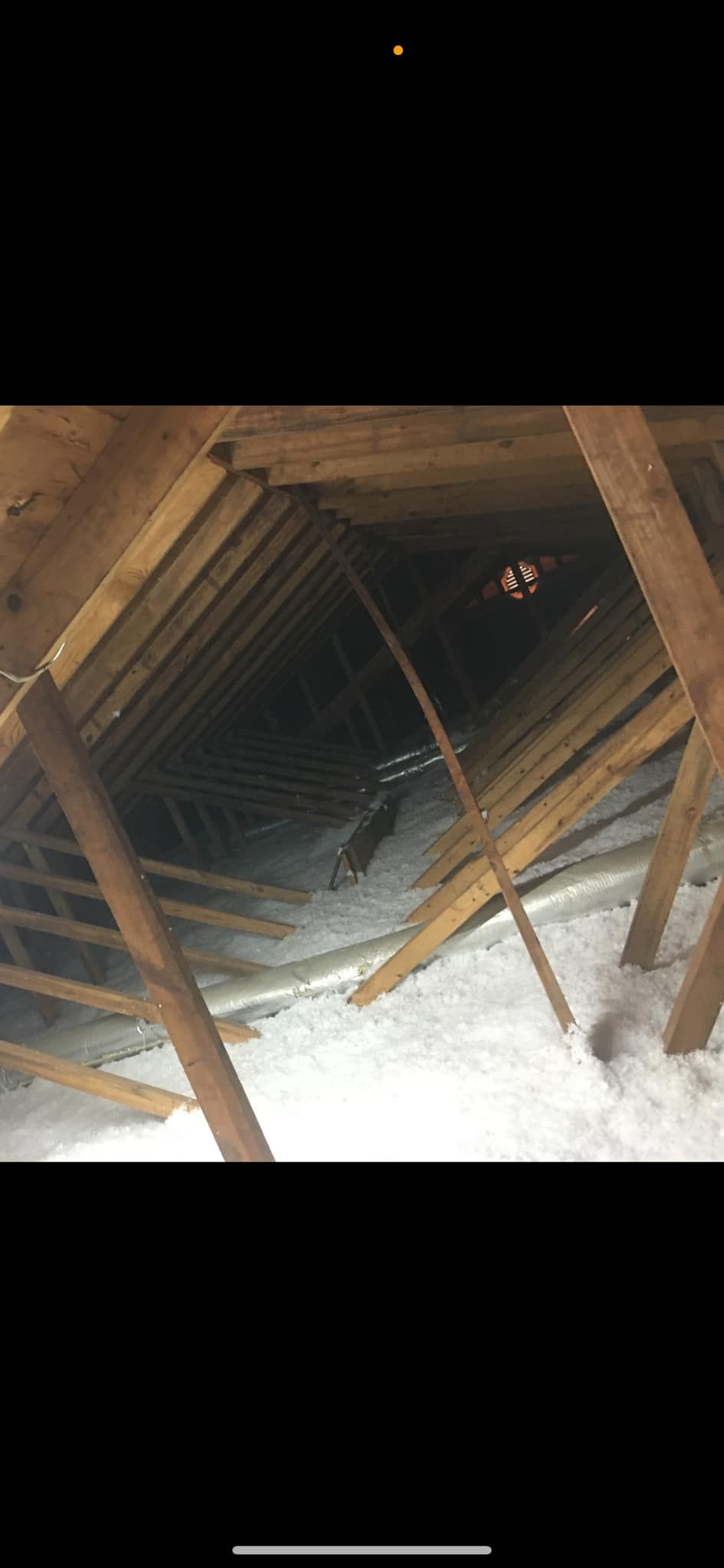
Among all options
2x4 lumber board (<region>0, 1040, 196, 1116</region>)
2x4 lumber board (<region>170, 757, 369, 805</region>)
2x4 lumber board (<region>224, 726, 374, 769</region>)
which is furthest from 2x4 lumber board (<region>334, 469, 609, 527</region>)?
2x4 lumber board (<region>224, 726, 374, 769</region>)

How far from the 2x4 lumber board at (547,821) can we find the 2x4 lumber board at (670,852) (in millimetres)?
176

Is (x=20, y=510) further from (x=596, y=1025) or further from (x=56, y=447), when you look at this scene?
(x=596, y=1025)

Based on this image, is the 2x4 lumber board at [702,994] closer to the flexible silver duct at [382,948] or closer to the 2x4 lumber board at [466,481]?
the flexible silver duct at [382,948]

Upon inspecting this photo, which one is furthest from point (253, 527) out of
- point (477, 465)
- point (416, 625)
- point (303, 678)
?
point (303, 678)

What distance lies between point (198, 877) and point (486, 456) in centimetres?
326

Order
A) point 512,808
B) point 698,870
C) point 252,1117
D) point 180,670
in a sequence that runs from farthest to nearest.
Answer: point 180,670 < point 512,808 < point 698,870 < point 252,1117

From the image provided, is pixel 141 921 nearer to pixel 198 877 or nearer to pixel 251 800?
pixel 198 877

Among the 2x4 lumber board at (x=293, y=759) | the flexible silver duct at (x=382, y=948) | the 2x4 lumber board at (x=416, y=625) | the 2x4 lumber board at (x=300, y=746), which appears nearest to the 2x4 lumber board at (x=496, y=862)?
the flexible silver duct at (x=382, y=948)

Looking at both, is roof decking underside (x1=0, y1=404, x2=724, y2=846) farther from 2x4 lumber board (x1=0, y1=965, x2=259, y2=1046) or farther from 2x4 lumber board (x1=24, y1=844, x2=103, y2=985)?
2x4 lumber board (x1=0, y1=965, x2=259, y2=1046)

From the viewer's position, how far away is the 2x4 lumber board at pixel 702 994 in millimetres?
2736

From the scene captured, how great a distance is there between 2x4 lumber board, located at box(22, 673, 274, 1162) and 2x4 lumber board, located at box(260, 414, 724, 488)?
4.40 ft

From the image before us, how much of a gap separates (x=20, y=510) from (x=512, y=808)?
10.1 ft
